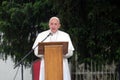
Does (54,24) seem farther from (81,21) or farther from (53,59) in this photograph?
(81,21)

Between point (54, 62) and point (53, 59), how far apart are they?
50mm

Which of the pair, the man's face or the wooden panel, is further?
the man's face

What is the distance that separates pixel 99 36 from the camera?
437 inches

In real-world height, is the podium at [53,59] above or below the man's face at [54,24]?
below

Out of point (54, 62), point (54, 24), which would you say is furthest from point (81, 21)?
point (54, 62)

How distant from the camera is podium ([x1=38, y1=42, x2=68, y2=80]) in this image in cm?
717

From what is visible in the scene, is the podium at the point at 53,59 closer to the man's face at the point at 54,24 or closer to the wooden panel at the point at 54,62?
the wooden panel at the point at 54,62

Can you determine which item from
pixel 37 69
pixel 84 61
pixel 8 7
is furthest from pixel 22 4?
pixel 37 69

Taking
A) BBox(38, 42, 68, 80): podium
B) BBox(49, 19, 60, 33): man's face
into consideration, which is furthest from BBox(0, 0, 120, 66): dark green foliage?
BBox(38, 42, 68, 80): podium

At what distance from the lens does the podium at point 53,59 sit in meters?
7.17

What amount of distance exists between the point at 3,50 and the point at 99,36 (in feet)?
9.29

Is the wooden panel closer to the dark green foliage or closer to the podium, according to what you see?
the podium

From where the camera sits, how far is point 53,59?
718cm

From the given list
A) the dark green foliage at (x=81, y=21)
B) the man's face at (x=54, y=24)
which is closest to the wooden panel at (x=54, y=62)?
the man's face at (x=54, y=24)
